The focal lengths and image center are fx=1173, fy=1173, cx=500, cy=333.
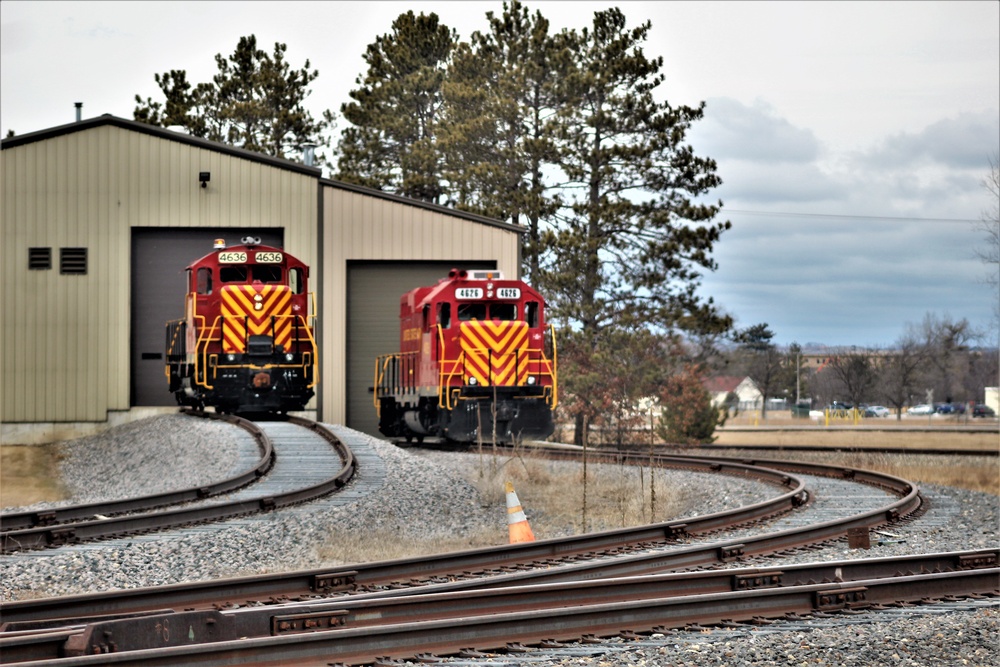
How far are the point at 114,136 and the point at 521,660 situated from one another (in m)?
22.6

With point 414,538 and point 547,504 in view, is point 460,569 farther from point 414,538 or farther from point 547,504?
point 547,504

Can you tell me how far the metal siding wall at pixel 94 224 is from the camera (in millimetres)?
25531

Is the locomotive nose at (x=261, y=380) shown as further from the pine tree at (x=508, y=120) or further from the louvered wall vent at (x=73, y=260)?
the pine tree at (x=508, y=120)

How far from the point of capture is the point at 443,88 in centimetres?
4109

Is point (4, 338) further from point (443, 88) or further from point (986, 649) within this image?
point (986, 649)

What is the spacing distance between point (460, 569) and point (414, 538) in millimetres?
3298

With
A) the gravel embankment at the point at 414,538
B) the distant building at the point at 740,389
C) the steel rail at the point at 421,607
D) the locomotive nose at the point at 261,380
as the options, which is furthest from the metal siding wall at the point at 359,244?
the distant building at the point at 740,389

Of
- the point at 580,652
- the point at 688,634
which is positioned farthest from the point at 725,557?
the point at 580,652

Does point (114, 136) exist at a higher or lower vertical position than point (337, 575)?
higher

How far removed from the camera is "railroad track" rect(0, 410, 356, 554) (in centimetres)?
1106

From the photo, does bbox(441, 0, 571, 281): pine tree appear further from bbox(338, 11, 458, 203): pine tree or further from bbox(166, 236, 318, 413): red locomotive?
bbox(166, 236, 318, 413): red locomotive

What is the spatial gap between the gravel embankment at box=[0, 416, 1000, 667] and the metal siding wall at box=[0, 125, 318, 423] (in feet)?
8.44

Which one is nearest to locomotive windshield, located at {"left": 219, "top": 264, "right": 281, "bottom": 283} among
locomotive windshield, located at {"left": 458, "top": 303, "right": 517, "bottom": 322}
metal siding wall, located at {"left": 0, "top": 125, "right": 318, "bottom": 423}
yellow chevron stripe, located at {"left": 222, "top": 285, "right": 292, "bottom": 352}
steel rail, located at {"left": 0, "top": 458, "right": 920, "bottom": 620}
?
yellow chevron stripe, located at {"left": 222, "top": 285, "right": 292, "bottom": 352}

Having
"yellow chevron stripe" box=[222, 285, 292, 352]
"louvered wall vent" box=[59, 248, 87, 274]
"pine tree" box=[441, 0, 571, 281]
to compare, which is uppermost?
"pine tree" box=[441, 0, 571, 281]
